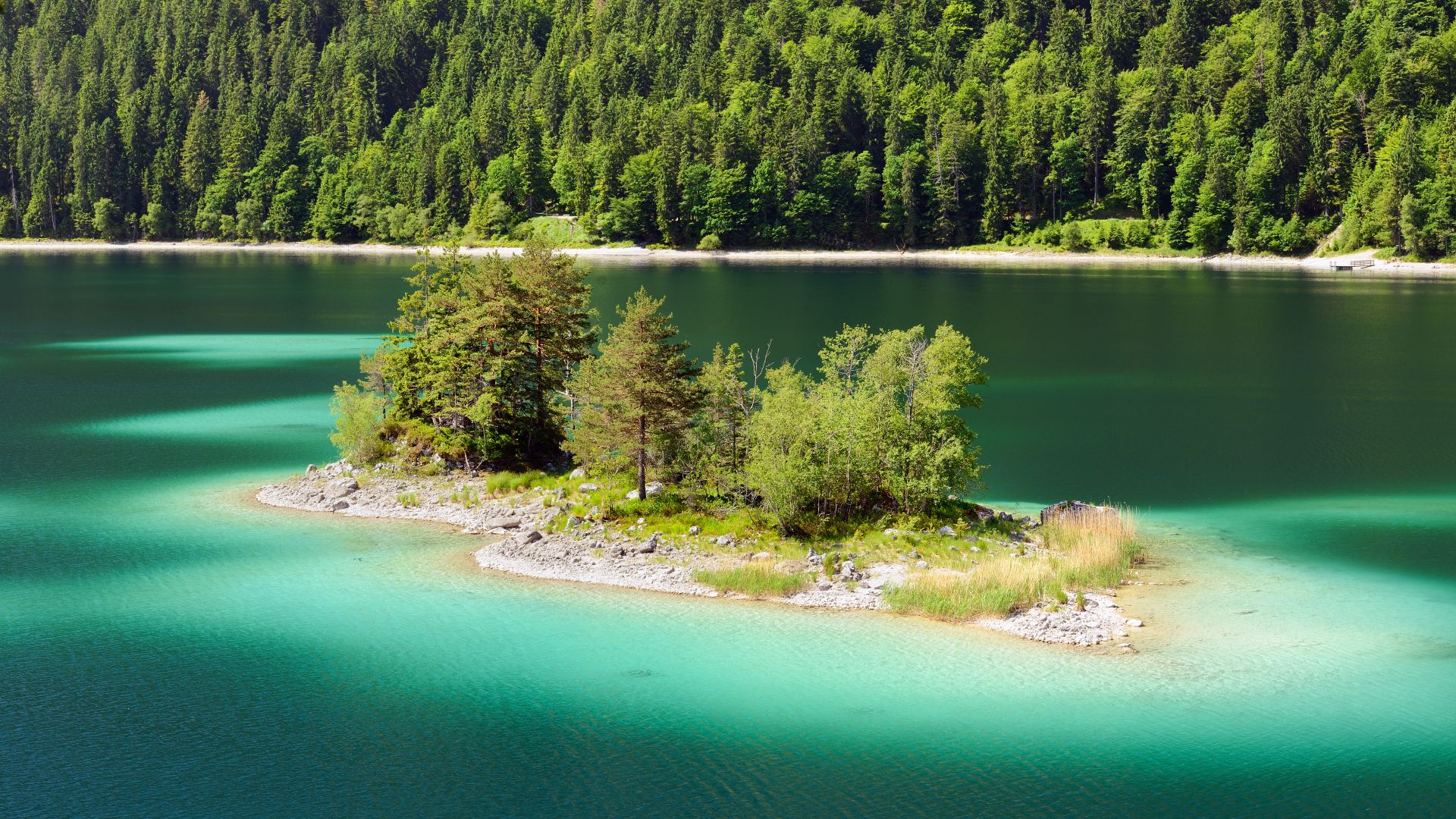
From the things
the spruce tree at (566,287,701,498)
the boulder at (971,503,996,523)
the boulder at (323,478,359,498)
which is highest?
the spruce tree at (566,287,701,498)

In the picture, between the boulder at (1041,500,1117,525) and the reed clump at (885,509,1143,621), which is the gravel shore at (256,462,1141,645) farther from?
the boulder at (1041,500,1117,525)

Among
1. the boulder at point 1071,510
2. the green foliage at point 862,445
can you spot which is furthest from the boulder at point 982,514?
the boulder at point 1071,510

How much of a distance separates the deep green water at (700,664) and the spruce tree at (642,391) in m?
6.54

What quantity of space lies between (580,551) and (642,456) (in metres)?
4.23

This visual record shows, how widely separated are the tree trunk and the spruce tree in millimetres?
26

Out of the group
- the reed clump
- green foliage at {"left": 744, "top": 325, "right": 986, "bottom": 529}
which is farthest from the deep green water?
green foliage at {"left": 744, "top": 325, "right": 986, "bottom": 529}

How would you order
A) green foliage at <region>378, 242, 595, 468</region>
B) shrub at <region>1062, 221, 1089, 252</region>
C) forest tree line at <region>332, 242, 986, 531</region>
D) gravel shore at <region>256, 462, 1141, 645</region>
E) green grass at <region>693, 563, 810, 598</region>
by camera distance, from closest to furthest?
gravel shore at <region>256, 462, 1141, 645</region> → green grass at <region>693, 563, 810, 598</region> → forest tree line at <region>332, 242, 986, 531</region> → green foliage at <region>378, 242, 595, 468</region> → shrub at <region>1062, 221, 1089, 252</region>

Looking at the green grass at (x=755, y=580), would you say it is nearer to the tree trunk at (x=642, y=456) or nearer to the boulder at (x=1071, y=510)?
the tree trunk at (x=642, y=456)

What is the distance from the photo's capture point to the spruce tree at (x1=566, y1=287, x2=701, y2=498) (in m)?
42.6

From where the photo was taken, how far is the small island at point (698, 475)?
37344 millimetres

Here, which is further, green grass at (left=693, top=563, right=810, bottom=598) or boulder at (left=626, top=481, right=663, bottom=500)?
boulder at (left=626, top=481, right=663, bottom=500)

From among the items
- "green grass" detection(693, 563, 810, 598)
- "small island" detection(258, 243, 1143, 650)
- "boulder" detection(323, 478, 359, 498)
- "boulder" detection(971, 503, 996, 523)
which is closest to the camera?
"green grass" detection(693, 563, 810, 598)

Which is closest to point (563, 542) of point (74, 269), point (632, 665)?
point (632, 665)

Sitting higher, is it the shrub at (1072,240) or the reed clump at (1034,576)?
the shrub at (1072,240)
